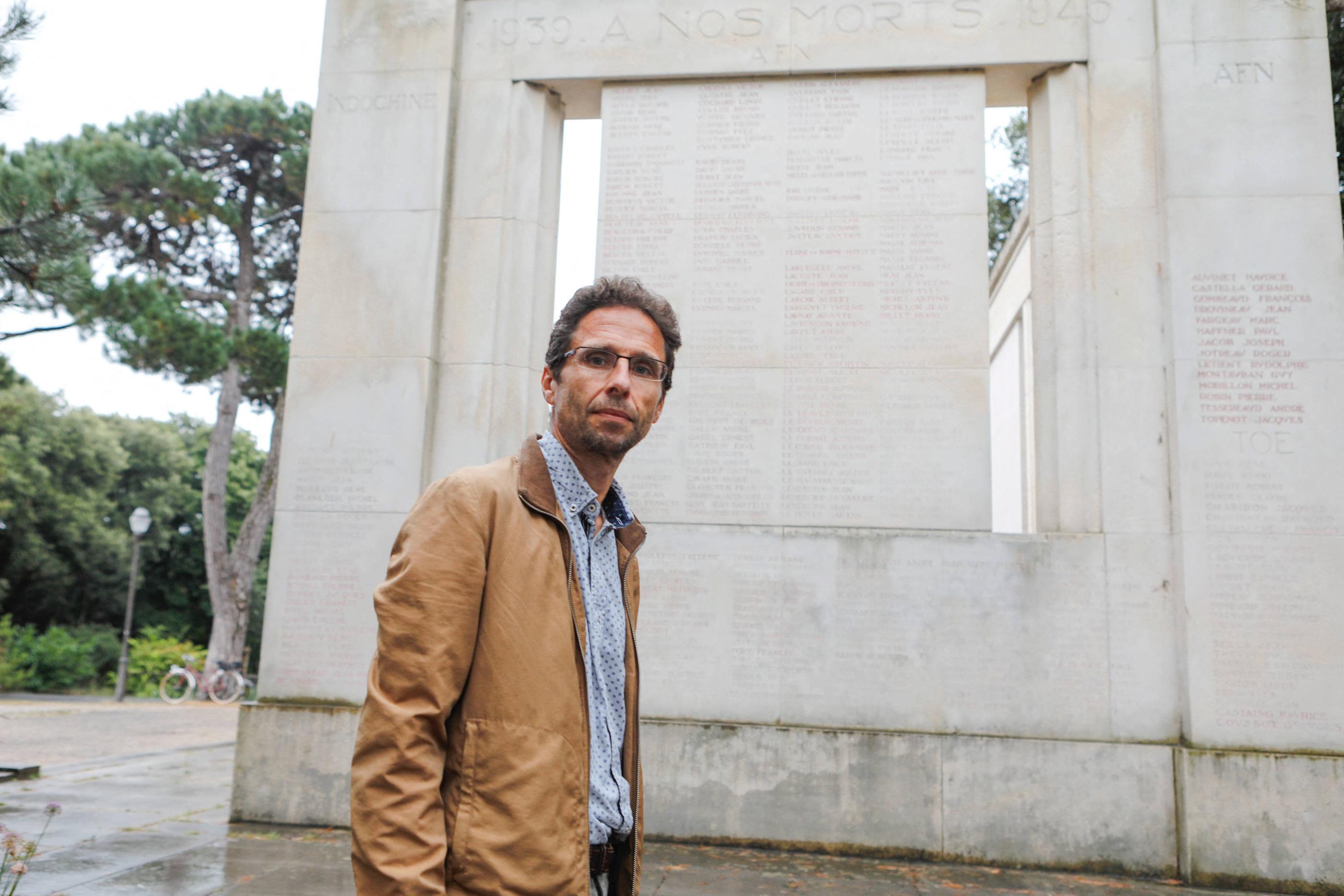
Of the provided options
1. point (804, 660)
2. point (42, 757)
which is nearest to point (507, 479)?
point (804, 660)

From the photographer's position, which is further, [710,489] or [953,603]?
[710,489]

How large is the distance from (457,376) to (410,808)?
19.9 ft

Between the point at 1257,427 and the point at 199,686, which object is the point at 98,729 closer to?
the point at 199,686

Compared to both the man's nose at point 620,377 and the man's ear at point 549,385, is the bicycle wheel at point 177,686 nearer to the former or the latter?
the man's ear at point 549,385

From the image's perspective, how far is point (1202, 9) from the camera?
23.2 feet

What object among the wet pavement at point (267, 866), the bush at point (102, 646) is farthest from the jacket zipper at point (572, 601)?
the bush at point (102, 646)

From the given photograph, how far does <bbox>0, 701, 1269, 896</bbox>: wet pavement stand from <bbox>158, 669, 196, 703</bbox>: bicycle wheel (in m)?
14.6

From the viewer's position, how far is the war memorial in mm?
6379

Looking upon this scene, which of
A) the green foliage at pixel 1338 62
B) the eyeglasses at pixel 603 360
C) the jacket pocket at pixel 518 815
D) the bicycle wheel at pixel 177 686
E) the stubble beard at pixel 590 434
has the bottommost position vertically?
the bicycle wheel at pixel 177 686

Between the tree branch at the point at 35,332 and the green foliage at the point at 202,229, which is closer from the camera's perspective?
the tree branch at the point at 35,332

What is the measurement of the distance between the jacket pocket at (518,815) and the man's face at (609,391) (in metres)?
0.67

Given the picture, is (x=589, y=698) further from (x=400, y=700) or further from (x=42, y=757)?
(x=42, y=757)

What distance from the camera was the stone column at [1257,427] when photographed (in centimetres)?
611

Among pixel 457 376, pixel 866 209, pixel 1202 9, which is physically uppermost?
pixel 1202 9
